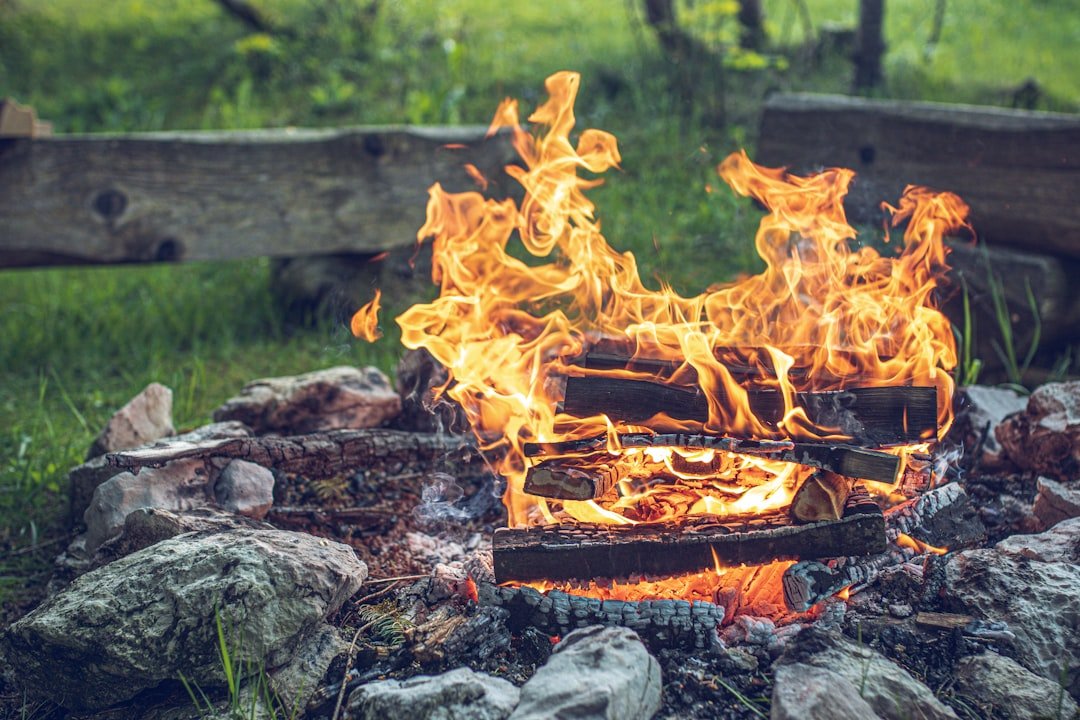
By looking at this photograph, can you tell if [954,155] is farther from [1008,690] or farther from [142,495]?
[142,495]

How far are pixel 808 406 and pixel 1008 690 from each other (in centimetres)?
90

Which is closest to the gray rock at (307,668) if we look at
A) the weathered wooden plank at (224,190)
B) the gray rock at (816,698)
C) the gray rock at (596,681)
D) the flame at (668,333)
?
the gray rock at (596,681)

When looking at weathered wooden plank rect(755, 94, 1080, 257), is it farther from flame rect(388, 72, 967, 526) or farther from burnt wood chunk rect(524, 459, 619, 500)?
burnt wood chunk rect(524, 459, 619, 500)

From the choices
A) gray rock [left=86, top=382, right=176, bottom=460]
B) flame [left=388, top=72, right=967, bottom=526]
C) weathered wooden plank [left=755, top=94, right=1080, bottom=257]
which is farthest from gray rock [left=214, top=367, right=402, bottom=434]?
weathered wooden plank [left=755, top=94, right=1080, bottom=257]

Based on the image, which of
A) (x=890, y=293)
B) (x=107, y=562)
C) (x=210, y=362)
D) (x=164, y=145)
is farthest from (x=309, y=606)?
(x=164, y=145)

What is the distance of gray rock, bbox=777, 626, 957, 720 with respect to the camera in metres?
2.27

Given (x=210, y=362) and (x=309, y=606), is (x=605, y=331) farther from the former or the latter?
(x=210, y=362)

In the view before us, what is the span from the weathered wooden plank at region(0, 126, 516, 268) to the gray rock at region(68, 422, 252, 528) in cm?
187

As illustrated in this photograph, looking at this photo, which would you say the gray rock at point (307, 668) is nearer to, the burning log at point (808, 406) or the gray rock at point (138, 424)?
the burning log at point (808, 406)

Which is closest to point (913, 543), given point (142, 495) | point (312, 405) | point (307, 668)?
point (307, 668)

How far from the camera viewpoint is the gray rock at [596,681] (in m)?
2.15

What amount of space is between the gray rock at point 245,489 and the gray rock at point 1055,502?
2.49 metres

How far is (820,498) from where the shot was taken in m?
2.68

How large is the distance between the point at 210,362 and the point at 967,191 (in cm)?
379
